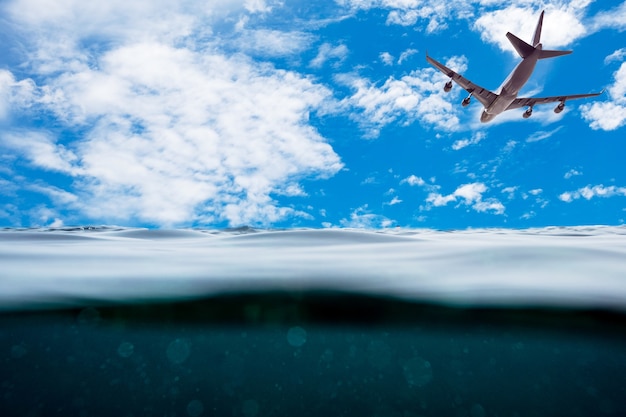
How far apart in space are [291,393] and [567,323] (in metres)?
3.04

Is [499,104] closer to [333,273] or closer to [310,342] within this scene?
[333,273]

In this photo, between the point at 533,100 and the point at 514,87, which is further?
the point at 533,100

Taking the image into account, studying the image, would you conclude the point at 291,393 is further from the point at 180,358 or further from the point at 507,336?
the point at 507,336

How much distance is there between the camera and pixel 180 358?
342 centimetres

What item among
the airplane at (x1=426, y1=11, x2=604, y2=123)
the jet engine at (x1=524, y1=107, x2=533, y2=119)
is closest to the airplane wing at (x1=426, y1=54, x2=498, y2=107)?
the airplane at (x1=426, y1=11, x2=604, y2=123)

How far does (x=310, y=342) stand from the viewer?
3.69 m

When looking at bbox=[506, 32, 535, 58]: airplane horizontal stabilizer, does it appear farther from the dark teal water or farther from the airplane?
the dark teal water

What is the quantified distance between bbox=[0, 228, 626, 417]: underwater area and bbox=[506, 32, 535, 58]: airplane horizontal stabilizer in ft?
114

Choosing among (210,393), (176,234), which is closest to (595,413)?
(210,393)

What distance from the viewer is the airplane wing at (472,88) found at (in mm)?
34728

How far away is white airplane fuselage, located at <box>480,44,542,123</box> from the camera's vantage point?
108ft

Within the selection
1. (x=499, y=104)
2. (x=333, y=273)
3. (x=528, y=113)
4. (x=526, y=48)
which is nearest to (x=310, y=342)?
(x=333, y=273)

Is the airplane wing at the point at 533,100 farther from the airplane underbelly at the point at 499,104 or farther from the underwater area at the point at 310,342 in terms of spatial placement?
the underwater area at the point at 310,342

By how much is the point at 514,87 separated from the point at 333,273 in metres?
37.6
